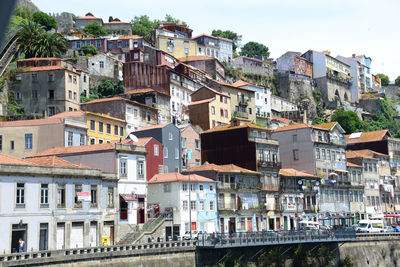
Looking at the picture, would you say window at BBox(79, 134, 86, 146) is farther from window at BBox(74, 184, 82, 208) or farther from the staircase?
window at BBox(74, 184, 82, 208)

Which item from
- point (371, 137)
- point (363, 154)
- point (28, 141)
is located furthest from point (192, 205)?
point (371, 137)

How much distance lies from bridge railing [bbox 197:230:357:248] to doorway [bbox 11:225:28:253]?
15.3 meters

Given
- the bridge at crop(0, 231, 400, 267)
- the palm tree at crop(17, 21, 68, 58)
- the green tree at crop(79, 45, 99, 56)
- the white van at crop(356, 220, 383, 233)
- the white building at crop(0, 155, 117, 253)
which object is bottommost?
the bridge at crop(0, 231, 400, 267)

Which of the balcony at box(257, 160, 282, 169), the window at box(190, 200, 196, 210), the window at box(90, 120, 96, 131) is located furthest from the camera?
the balcony at box(257, 160, 282, 169)

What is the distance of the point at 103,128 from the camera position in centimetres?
7369

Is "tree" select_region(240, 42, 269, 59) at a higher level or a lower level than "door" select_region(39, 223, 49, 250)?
higher

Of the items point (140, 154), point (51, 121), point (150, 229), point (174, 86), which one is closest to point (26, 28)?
point (174, 86)

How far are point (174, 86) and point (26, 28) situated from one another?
28656 millimetres

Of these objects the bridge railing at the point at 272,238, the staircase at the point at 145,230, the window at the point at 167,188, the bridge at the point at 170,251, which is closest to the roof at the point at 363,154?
the bridge at the point at 170,251

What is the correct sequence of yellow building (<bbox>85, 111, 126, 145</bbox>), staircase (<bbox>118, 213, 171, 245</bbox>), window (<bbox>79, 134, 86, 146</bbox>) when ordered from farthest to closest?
yellow building (<bbox>85, 111, 126, 145</bbox>)
window (<bbox>79, 134, 86, 146</bbox>)
staircase (<bbox>118, 213, 171, 245</bbox>)

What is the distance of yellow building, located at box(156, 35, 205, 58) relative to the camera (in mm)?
132625

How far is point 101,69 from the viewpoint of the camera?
106 meters

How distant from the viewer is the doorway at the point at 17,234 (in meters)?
A: 40.9

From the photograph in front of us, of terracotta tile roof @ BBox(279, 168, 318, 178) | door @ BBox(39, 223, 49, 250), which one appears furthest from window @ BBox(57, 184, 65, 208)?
terracotta tile roof @ BBox(279, 168, 318, 178)
